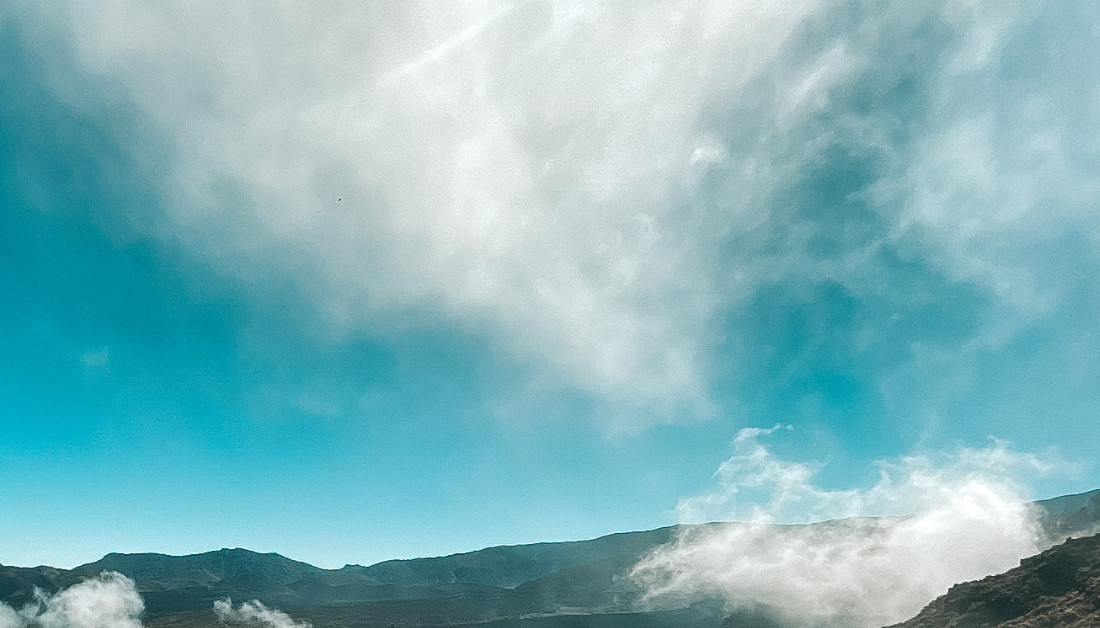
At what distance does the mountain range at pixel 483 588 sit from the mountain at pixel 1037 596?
0.09 m

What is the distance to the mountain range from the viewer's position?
110 feet

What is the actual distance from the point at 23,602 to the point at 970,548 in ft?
491

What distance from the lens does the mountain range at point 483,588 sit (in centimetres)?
3356

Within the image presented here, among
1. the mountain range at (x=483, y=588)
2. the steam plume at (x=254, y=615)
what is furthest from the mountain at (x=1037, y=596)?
the steam plume at (x=254, y=615)

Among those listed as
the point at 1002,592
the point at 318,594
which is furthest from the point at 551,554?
the point at 1002,592

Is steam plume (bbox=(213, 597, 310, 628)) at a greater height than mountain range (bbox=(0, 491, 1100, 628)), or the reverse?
mountain range (bbox=(0, 491, 1100, 628))

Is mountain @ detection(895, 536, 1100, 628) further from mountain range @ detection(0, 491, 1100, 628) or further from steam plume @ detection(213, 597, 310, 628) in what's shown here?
steam plume @ detection(213, 597, 310, 628)

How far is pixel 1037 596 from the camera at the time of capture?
96.8ft

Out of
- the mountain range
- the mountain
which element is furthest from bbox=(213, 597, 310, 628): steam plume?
the mountain

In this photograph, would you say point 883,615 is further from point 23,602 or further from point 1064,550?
point 23,602

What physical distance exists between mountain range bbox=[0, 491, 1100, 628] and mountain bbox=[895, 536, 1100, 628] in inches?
3.7

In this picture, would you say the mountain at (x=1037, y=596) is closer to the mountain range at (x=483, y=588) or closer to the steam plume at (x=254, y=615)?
the mountain range at (x=483, y=588)

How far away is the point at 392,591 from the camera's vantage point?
148m

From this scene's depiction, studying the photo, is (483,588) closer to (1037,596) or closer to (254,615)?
(254,615)
